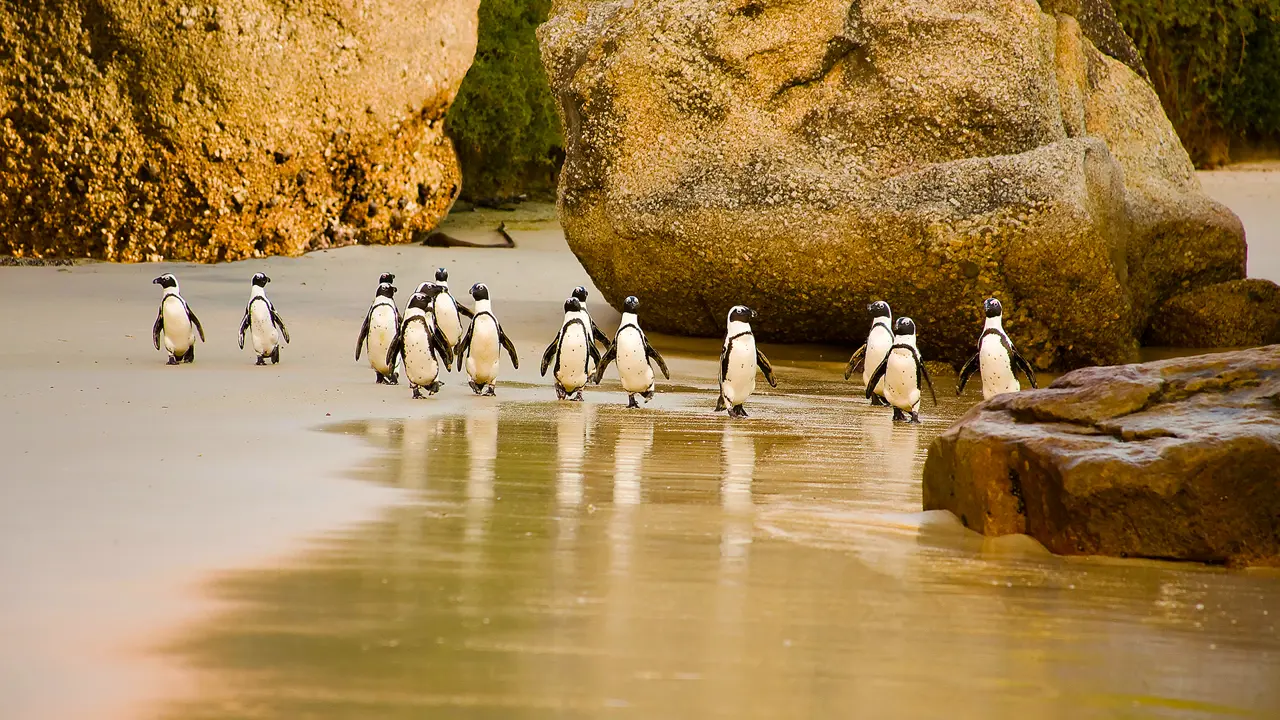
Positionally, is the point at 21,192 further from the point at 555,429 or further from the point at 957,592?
the point at 957,592

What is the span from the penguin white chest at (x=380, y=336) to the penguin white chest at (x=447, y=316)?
3.21 feet

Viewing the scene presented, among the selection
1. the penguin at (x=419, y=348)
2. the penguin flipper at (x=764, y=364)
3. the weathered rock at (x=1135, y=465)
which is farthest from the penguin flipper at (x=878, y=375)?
the weathered rock at (x=1135, y=465)

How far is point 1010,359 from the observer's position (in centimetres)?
814

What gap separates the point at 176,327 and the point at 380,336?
119 cm

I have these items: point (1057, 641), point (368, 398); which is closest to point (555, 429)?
point (368, 398)

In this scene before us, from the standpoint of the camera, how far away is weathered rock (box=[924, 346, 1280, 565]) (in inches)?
165

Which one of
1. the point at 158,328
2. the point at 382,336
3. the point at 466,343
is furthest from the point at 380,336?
the point at 158,328

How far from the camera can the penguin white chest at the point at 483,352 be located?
7.90 metres

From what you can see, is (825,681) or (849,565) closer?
(825,681)

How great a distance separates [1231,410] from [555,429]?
117 inches

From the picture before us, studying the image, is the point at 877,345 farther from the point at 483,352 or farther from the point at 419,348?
the point at 419,348

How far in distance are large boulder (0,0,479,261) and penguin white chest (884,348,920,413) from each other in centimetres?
746

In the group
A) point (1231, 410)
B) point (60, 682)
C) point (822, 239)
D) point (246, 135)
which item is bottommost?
point (60, 682)

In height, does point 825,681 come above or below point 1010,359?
below
